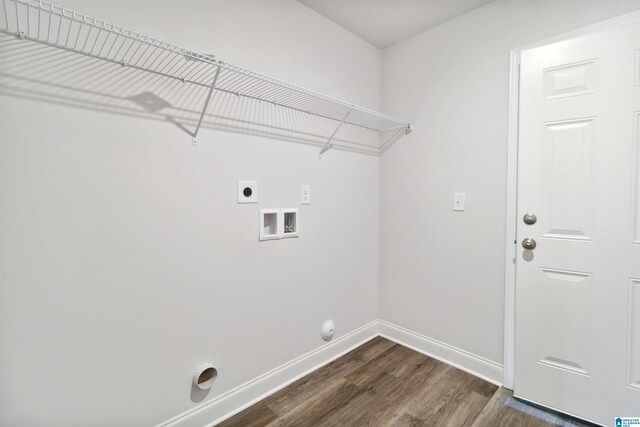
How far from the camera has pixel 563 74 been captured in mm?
1498

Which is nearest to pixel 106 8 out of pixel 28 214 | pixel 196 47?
pixel 196 47

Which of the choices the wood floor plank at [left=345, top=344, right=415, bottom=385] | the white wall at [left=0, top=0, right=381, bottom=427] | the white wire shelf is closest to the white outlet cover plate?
the white wall at [left=0, top=0, right=381, bottom=427]

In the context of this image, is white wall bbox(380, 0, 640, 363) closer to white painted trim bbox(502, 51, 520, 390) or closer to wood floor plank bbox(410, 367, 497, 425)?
white painted trim bbox(502, 51, 520, 390)

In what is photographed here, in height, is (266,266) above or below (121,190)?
below

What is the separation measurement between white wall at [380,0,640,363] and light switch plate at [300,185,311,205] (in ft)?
2.58

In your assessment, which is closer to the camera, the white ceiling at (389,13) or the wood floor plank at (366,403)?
the wood floor plank at (366,403)

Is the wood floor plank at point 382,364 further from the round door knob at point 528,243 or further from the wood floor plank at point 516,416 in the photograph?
the round door knob at point 528,243

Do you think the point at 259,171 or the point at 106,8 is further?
the point at 259,171

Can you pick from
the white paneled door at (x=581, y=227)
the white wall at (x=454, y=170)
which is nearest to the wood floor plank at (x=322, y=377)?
the white wall at (x=454, y=170)

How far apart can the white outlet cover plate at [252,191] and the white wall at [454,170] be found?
46.5 inches

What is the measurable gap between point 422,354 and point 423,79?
2.01m

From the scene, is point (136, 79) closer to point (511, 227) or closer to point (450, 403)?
point (511, 227)

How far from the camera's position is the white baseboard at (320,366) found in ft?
4.80

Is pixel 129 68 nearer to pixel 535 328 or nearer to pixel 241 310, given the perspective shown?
pixel 241 310
